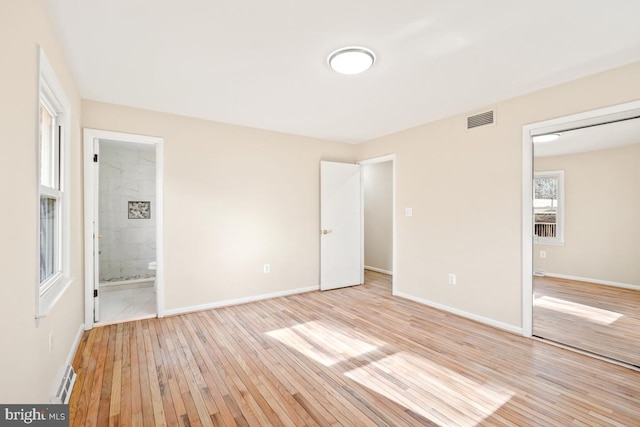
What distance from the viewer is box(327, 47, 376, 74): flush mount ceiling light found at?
89.4 inches

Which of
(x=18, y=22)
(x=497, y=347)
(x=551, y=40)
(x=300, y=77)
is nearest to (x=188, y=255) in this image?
(x=300, y=77)

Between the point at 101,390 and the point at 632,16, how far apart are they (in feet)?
14.5

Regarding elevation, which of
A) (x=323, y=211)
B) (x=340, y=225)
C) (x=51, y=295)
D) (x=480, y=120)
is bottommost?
(x=51, y=295)

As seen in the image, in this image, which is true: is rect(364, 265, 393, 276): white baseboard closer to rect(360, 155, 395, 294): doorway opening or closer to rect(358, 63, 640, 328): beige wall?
rect(360, 155, 395, 294): doorway opening

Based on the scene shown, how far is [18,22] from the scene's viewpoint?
139 cm

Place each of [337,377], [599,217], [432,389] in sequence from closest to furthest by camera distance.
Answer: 1. [432,389]
2. [337,377]
3. [599,217]

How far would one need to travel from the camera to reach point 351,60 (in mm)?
2354

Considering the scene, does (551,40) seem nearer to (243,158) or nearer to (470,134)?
(470,134)

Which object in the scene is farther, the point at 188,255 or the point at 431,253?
the point at 431,253

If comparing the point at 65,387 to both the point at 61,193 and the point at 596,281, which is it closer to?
the point at 61,193

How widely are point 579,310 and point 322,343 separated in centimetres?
283

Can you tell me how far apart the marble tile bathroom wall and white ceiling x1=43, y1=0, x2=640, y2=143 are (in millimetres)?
2571

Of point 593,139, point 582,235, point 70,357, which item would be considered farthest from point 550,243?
point 70,357

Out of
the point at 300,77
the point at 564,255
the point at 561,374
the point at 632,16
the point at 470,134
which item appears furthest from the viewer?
the point at 470,134
